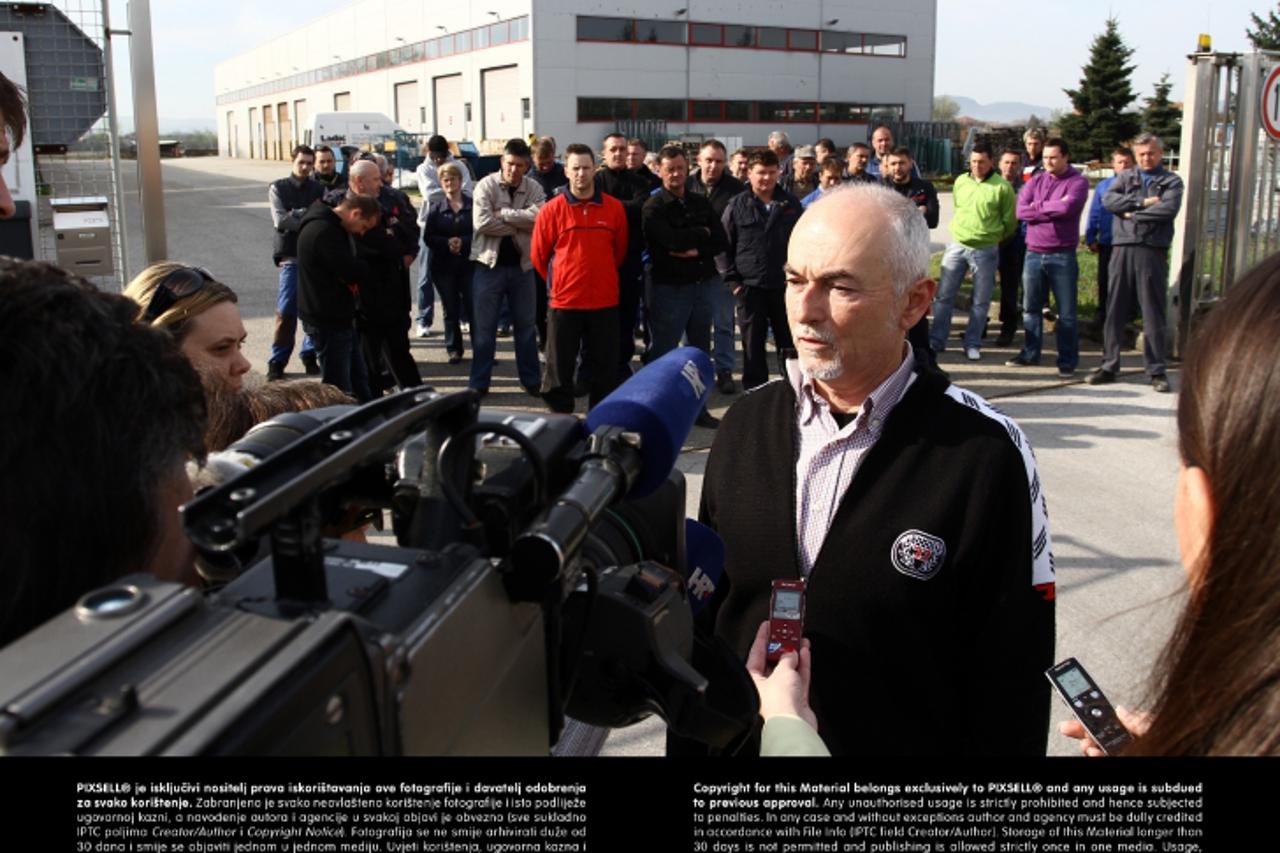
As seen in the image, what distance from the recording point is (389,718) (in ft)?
A: 2.59

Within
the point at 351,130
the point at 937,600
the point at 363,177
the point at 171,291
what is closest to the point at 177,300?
the point at 171,291

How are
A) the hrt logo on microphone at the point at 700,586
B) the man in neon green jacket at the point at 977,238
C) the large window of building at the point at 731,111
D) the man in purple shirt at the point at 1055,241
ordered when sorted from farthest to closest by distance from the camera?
the large window of building at the point at 731,111
the man in neon green jacket at the point at 977,238
the man in purple shirt at the point at 1055,241
the hrt logo on microphone at the point at 700,586

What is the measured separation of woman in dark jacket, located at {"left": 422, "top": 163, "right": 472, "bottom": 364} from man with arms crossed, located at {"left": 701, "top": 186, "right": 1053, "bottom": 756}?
7.03 meters

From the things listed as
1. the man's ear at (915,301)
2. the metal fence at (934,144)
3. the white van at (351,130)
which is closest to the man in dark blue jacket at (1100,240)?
the man's ear at (915,301)

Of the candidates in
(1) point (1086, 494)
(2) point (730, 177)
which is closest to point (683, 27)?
(2) point (730, 177)

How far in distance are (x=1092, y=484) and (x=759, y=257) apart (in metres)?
3.05

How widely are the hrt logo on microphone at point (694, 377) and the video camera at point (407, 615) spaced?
0.9 inches

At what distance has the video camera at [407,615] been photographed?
0.68m

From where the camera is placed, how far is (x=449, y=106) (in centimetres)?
4581

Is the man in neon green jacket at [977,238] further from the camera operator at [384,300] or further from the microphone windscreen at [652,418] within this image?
the microphone windscreen at [652,418]

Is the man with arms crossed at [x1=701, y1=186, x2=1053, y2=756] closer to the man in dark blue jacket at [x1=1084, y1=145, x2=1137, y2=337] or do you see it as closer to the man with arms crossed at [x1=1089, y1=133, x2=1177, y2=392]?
the man with arms crossed at [x1=1089, y1=133, x2=1177, y2=392]

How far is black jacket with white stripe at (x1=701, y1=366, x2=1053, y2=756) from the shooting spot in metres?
1.91

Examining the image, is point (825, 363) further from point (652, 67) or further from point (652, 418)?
point (652, 67)

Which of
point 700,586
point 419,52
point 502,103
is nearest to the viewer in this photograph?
point 700,586
